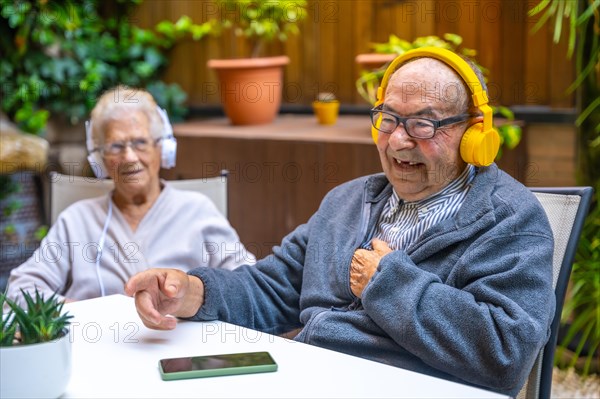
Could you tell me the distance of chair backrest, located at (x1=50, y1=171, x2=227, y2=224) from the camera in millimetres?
2771

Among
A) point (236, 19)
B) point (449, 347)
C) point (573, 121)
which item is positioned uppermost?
→ point (236, 19)

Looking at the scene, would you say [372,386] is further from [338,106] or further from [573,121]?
[338,106]

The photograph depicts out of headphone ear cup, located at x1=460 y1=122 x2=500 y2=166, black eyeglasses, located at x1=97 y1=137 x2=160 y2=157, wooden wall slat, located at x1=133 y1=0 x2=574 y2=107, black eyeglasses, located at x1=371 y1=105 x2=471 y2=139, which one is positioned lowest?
black eyeglasses, located at x1=97 y1=137 x2=160 y2=157

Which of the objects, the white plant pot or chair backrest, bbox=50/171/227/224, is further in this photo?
chair backrest, bbox=50/171/227/224

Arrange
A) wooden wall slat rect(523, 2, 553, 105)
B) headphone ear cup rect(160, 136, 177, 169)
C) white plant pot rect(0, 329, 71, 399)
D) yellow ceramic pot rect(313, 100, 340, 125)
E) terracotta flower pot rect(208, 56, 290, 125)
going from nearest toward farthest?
white plant pot rect(0, 329, 71, 399)
headphone ear cup rect(160, 136, 177, 169)
wooden wall slat rect(523, 2, 553, 105)
yellow ceramic pot rect(313, 100, 340, 125)
terracotta flower pot rect(208, 56, 290, 125)

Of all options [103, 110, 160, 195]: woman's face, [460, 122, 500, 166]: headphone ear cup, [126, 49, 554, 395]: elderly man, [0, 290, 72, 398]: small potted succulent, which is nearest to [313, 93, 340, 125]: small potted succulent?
[103, 110, 160, 195]: woman's face

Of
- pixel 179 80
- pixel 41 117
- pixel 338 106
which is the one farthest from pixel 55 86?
pixel 338 106

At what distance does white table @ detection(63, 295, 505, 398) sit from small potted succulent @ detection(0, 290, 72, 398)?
0.07 m

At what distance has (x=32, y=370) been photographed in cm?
124

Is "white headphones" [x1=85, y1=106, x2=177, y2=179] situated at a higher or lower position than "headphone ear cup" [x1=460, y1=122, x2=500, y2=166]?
lower

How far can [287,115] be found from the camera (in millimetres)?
4344

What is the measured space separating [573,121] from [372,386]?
2.46m

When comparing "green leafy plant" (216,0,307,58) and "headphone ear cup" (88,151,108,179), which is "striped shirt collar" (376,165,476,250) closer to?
"headphone ear cup" (88,151,108,179)

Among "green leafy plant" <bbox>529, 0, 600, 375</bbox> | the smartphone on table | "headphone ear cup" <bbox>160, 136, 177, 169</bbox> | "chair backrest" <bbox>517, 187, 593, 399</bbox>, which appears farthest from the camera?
"green leafy plant" <bbox>529, 0, 600, 375</bbox>
